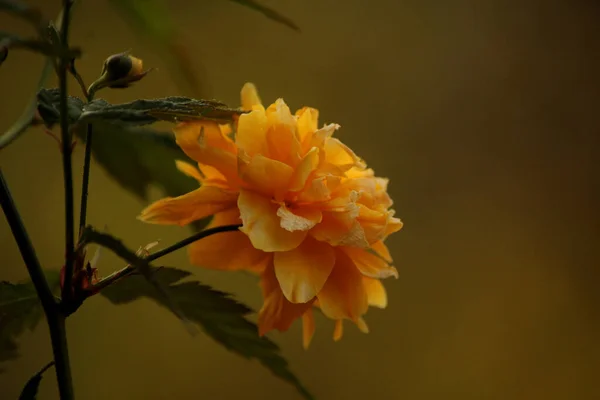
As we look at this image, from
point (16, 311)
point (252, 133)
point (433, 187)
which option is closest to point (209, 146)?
point (252, 133)

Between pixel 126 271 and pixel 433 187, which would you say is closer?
pixel 126 271

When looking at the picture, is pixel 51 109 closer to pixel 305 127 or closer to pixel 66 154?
pixel 66 154

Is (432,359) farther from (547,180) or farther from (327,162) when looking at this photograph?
(327,162)

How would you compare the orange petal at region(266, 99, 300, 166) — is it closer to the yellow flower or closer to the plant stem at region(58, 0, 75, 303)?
the yellow flower

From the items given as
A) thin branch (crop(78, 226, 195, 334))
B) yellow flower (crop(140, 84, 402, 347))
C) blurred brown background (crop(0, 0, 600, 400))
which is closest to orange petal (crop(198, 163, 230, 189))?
yellow flower (crop(140, 84, 402, 347))

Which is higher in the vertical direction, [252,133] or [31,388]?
[252,133]

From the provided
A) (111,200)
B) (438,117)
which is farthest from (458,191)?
(111,200)

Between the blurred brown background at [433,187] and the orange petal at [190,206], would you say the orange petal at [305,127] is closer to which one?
the orange petal at [190,206]
